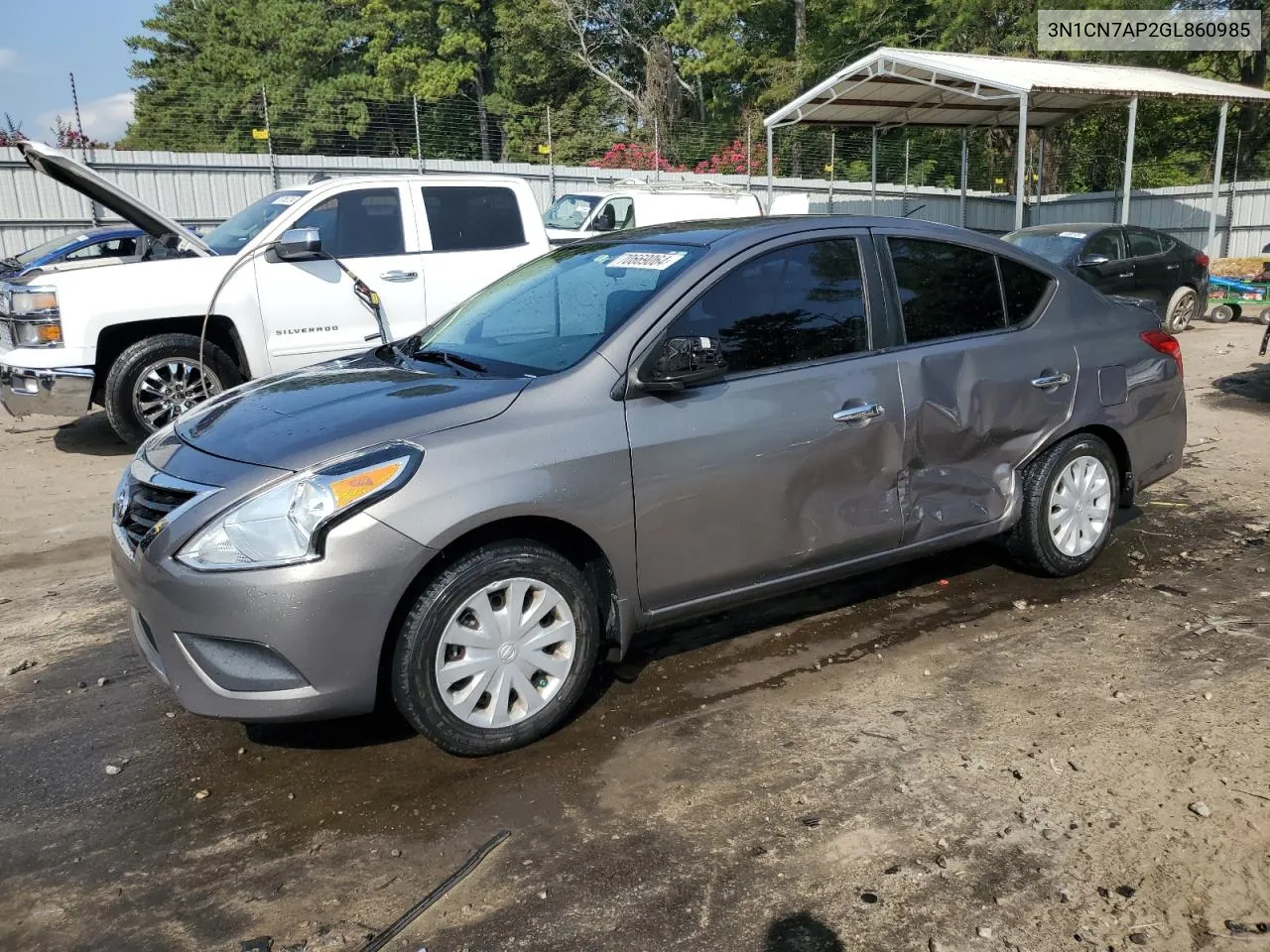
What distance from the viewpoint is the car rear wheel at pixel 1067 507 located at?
4789mm

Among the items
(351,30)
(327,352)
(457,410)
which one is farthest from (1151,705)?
(351,30)

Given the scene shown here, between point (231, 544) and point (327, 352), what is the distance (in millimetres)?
5254

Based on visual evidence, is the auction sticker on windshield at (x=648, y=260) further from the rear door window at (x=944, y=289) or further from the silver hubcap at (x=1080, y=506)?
the silver hubcap at (x=1080, y=506)

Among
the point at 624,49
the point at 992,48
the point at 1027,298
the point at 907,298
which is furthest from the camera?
the point at 624,49

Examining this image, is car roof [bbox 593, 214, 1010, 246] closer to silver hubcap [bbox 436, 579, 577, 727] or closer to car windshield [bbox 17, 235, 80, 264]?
silver hubcap [bbox 436, 579, 577, 727]

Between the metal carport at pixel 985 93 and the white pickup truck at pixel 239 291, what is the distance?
400 inches

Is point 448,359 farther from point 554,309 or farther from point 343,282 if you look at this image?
point 343,282

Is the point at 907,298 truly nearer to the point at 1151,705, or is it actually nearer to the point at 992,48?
the point at 1151,705

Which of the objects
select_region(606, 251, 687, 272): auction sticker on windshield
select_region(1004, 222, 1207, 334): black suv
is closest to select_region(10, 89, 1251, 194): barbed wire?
select_region(1004, 222, 1207, 334): black suv

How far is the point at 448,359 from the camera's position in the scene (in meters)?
4.12

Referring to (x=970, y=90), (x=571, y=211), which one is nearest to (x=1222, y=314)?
(x=970, y=90)

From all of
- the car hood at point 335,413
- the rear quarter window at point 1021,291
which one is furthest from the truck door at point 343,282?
the rear quarter window at point 1021,291

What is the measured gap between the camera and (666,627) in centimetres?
460

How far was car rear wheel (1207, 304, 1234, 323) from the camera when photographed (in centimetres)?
1581
